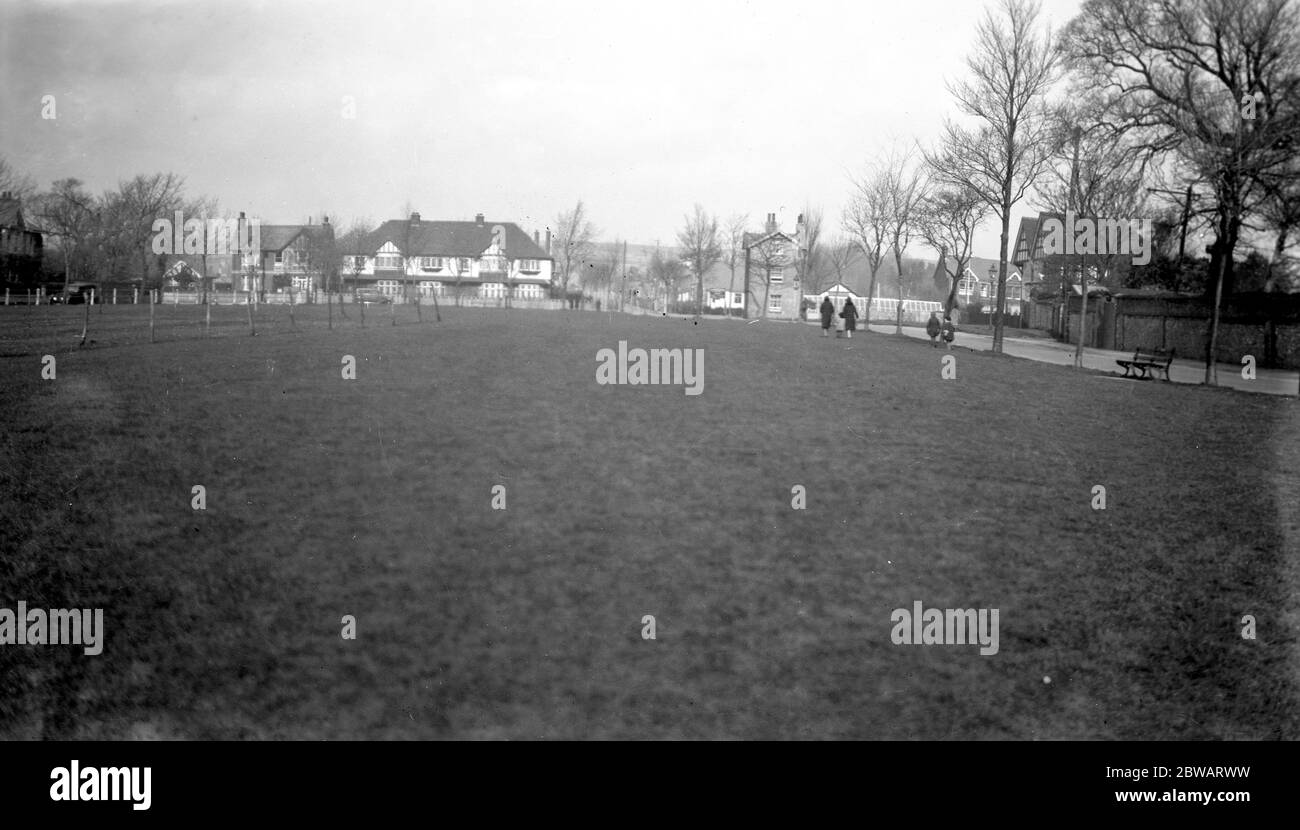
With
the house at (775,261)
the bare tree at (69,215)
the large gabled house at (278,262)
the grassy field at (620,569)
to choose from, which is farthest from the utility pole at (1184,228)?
the large gabled house at (278,262)

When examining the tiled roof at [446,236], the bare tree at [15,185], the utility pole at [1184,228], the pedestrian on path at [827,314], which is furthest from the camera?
the tiled roof at [446,236]

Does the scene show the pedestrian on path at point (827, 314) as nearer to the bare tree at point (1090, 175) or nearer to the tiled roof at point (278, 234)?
the bare tree at point (1090, 175)

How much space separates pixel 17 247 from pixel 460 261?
169ft

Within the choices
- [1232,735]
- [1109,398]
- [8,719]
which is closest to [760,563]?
[1232,735]

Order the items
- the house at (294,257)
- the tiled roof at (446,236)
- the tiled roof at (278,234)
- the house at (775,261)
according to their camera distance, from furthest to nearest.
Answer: the tiled roof at (446,236) → the house at (775,261) → the tiled roof at (278,234) → the house at (294,257)

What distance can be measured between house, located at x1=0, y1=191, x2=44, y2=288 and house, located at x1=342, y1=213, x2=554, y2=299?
3462 centimetres

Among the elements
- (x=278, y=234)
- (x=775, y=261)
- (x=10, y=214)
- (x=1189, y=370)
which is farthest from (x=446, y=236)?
(x=1189, y=370)

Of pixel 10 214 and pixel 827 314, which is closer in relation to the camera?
pixel 10 214

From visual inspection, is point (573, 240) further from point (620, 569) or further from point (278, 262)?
point (620, 569)

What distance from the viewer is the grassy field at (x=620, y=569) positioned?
16.0 feet

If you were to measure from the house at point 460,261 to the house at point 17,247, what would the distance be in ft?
114

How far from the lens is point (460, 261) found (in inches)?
3068

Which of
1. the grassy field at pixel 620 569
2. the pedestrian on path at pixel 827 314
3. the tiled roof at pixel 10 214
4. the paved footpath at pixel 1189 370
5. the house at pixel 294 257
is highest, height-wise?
the house at pixel 294 257
